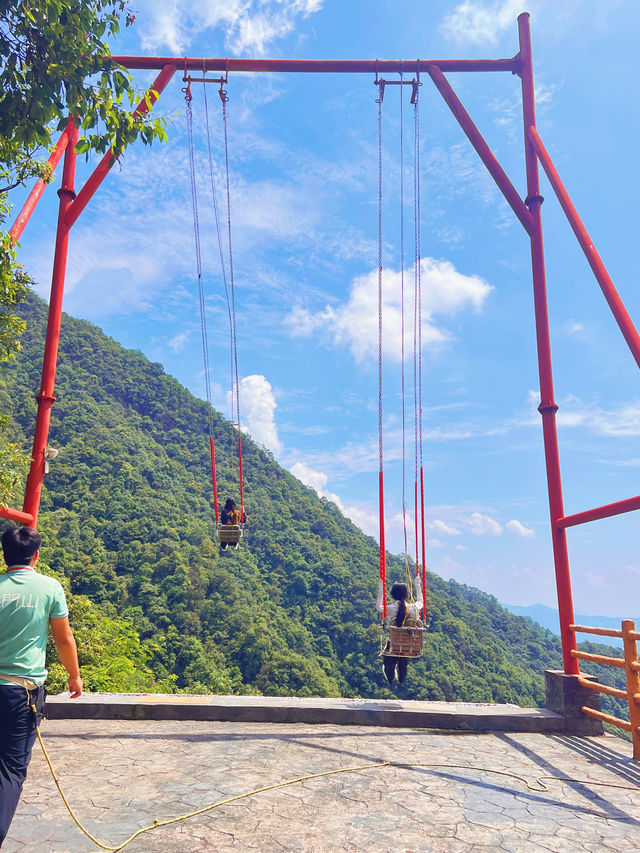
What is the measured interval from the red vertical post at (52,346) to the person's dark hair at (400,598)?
3.84 m

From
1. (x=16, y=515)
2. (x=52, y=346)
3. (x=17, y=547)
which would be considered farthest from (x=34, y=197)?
(x=17, y=547)

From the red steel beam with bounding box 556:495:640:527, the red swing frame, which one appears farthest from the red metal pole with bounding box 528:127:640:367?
the red steel beam with bounding box 556:495:640:527

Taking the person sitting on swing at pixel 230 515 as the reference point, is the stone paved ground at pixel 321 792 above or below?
below

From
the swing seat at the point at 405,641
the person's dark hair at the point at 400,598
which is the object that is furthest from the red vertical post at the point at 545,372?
the person's dark hair at the point at 400,598

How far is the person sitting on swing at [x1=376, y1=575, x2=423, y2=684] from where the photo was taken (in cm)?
635

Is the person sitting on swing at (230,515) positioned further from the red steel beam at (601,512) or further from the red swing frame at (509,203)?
the red steel beam at (601,512)

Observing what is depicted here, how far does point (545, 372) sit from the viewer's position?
6164mm

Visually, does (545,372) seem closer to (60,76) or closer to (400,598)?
(400,598)

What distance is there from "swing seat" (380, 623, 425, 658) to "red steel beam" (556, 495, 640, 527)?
184 centimetres

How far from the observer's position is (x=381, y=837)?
286cm

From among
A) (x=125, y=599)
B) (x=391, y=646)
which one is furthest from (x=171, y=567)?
(x=391, y=646)

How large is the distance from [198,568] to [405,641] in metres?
44.6

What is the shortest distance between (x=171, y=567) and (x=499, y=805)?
4626 centimetres

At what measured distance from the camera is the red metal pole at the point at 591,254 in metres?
5.10
